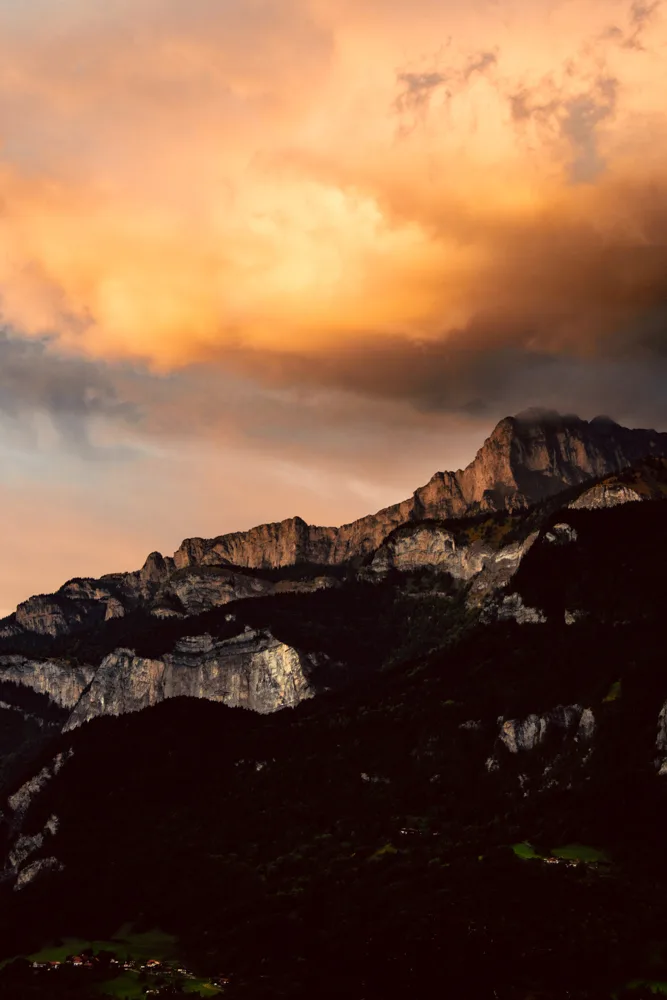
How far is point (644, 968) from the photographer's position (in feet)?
649

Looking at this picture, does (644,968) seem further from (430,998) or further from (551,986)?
(430,998)

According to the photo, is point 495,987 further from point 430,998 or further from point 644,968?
point 644,968

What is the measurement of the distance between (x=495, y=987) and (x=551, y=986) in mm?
8684

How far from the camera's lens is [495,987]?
196500mm

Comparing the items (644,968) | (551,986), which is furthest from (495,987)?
(644,968)

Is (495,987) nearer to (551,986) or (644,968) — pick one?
(551,986)

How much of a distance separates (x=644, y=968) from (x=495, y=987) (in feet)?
78.4

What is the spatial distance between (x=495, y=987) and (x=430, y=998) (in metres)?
10.5

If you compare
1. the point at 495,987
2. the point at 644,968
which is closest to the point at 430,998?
the point at 495,987

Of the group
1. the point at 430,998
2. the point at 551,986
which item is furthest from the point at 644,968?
the point at 430,998
